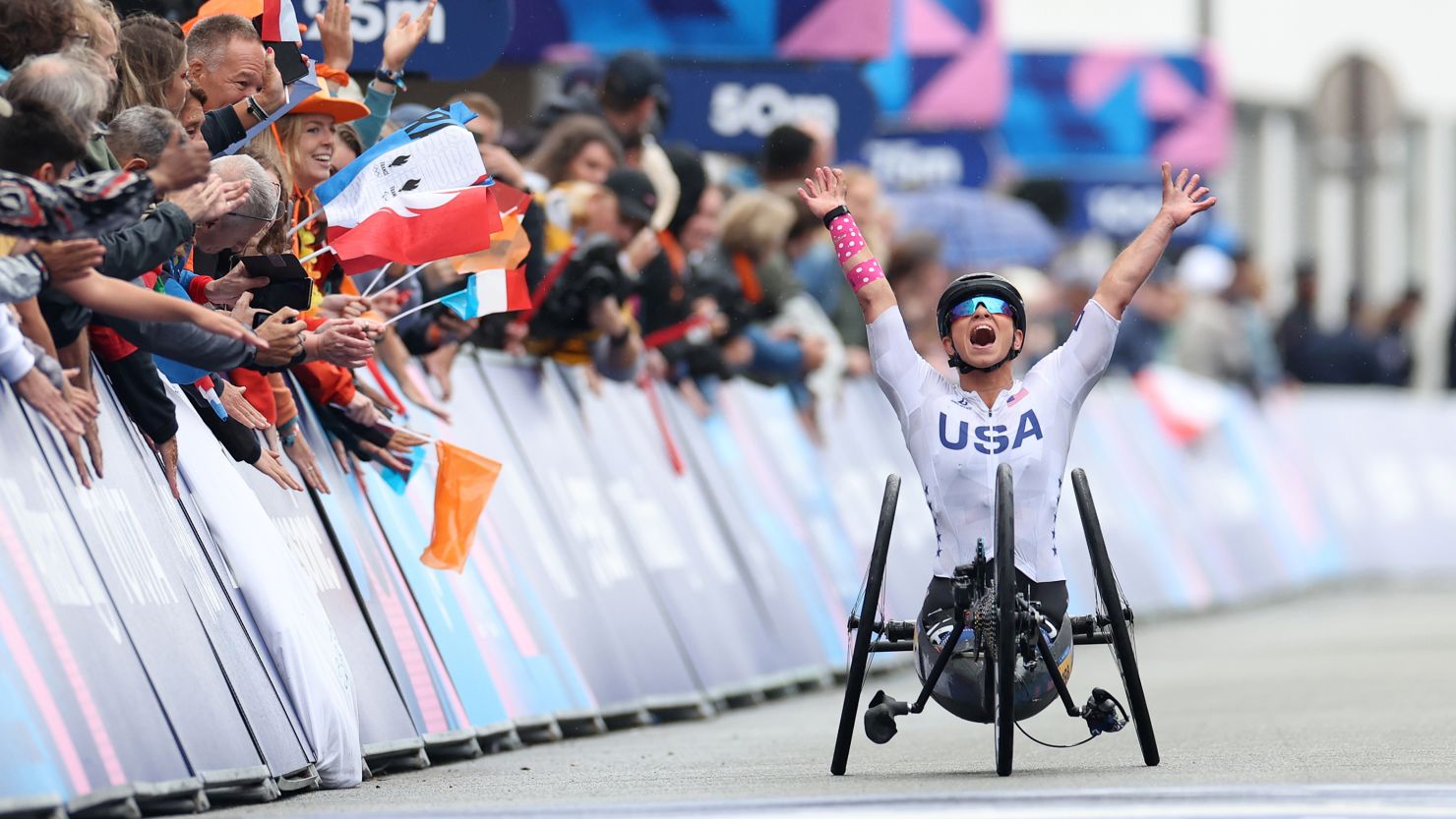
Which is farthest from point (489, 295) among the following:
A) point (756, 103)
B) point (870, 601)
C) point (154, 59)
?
point (756, 103)

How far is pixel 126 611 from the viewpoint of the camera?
920 centimetres

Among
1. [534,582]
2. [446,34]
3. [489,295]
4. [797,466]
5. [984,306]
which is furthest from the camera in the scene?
[797,466]

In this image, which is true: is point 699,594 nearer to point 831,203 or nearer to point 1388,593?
point 831,203

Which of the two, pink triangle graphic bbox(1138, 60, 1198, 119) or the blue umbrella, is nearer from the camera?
the blue umbrella

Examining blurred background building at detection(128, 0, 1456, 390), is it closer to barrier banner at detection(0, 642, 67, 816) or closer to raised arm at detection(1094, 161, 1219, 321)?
raised arm at detection(1094, 161, 1219, 321)

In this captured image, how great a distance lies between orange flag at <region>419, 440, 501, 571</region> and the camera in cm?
1199

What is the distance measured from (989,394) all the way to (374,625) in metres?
2.26

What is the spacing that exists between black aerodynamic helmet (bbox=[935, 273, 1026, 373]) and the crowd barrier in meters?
2.16

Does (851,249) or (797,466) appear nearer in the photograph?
(851,249)

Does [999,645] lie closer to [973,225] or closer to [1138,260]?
[1138,260]

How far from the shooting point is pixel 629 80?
50.4 feet

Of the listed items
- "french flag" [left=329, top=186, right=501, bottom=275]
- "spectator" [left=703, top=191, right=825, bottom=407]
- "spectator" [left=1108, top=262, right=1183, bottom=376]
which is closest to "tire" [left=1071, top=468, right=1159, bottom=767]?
"french flag" [left=329, top=186, right=501, bottom=275]

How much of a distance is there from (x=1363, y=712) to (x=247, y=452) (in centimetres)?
464

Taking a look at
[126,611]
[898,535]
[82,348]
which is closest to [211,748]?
[126,611]
